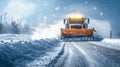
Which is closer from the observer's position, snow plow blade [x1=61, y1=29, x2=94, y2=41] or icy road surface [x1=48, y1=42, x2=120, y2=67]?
icy road surface [x1=48, y1=42, x2=120, y2=67]

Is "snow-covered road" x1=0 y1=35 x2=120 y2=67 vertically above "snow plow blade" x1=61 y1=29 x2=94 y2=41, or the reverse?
"snow plow blade" x1=61 y1=29 x2=94 y2=41

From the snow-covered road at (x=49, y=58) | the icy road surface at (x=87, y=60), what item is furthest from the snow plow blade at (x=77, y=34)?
the icy road surface at (x=87, y=60)

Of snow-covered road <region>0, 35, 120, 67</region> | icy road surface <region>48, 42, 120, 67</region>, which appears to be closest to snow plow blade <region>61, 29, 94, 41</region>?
snow-covered road <region>0, 35, 120, 67</region>

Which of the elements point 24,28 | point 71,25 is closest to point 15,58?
point 71,25

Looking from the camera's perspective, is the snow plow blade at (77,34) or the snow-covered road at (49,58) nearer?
the snow-covered road at (49,58)

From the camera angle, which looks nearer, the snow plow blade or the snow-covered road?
the snow-covered road

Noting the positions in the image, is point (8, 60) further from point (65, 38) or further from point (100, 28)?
point (100, 28)

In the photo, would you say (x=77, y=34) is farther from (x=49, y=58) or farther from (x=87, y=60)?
(x=87, y=60)

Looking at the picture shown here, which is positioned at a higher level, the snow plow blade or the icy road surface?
the snow plow blade

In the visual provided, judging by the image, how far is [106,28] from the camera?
148ft

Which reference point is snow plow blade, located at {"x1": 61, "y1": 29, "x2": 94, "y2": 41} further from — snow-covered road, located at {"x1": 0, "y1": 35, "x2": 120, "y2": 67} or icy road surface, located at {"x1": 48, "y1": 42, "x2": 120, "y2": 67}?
icy road surface, located at {"x1": 48, "y1": 42, "x2": 120, "y2": 67}

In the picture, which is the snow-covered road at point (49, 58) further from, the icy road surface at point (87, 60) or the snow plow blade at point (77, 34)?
the snow plow blade at point (77, 34)

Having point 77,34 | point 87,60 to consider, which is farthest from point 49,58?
point 77,34

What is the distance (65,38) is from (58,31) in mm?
4395
